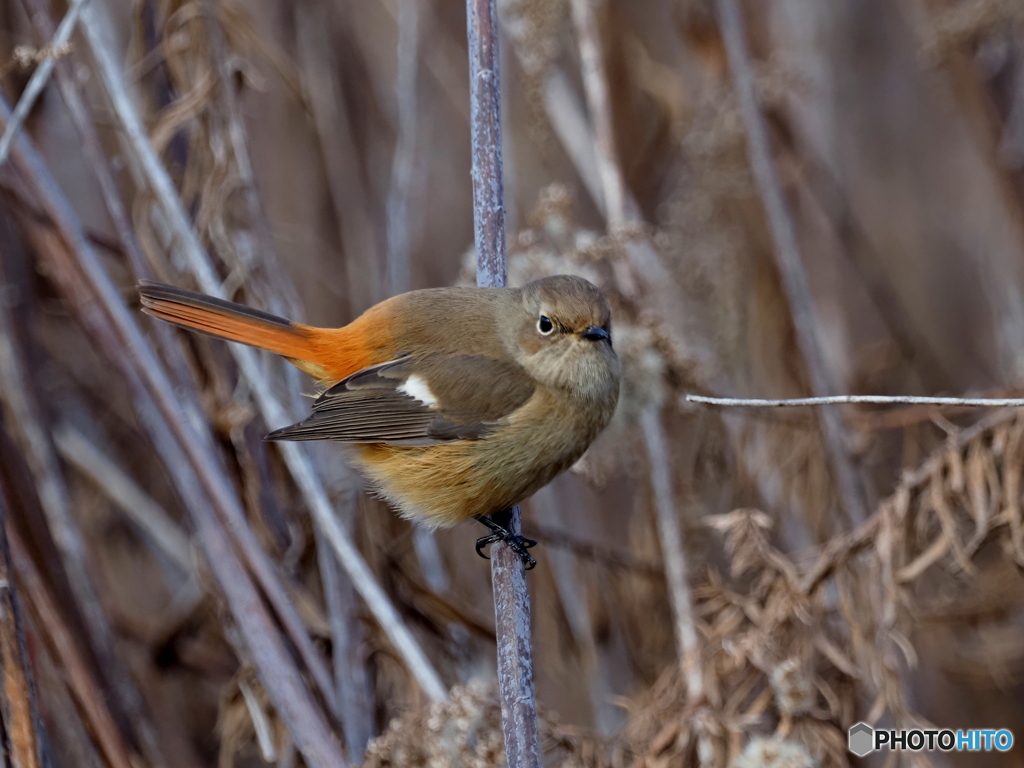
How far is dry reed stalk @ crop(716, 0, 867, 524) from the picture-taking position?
306 cm

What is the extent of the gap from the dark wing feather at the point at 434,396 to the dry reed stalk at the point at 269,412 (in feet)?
0.60

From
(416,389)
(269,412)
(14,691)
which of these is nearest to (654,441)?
(416,389)

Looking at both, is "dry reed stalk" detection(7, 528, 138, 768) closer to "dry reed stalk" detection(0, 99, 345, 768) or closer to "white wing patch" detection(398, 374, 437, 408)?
"dry reed stalk" detection(0, 99, 345, 768)

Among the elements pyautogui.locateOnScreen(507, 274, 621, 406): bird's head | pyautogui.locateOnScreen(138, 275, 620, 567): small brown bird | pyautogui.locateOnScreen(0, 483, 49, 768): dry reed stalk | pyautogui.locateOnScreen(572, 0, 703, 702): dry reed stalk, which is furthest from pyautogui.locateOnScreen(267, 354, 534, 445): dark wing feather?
pyautogui.locateOnScreen(0, 483, 49, 768): dry reed stalk

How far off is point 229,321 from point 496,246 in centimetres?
76

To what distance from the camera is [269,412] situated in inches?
106

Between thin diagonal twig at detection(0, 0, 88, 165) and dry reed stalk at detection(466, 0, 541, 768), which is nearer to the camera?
dry reed stalk at detection(466, 0, 541, 768)

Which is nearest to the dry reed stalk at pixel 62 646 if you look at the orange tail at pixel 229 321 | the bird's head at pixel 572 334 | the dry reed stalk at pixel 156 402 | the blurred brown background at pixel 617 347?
the blurred brown background at pixel 617 347

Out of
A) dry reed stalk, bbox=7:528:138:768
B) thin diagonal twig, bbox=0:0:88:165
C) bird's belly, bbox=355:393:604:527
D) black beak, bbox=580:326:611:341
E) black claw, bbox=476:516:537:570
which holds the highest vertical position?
thin diagonal twig, bbox=0:0:88:165

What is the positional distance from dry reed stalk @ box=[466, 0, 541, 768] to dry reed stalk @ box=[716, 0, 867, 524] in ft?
3.72

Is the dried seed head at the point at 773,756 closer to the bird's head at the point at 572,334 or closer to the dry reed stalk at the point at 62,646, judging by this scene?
the bird's head at the point at 572,334

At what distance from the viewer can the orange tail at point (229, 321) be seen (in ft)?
7.96

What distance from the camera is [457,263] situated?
4.38m

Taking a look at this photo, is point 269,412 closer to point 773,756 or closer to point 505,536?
point 505,536
